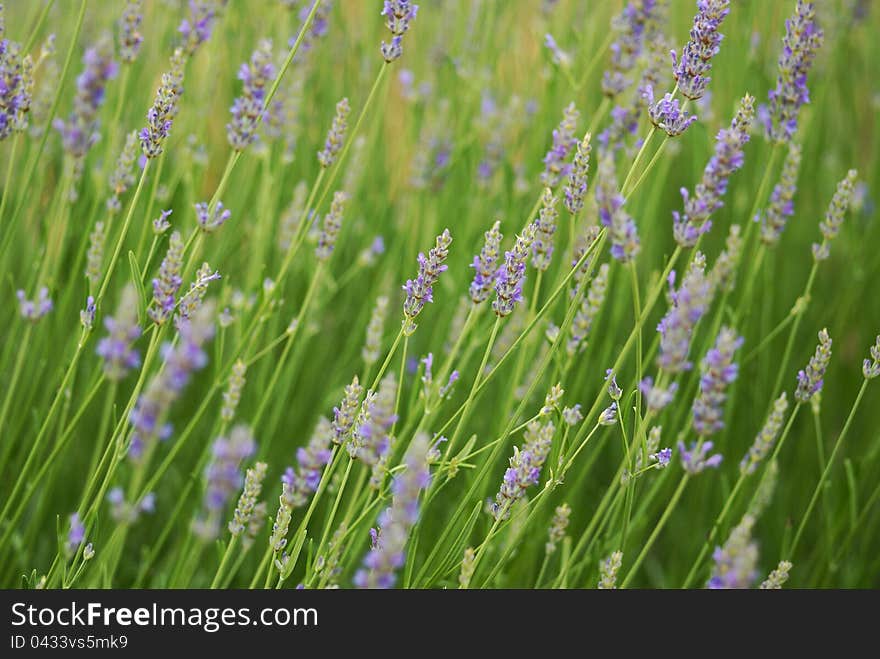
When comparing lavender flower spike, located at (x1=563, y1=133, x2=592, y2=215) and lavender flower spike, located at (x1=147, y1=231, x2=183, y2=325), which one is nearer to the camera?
lavender flower spike, located at (x1=147, y1=231, x2=183, y2=325)

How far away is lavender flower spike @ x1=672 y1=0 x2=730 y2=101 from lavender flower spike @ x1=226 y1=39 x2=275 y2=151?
0.70 meters

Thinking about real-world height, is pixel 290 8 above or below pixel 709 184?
above

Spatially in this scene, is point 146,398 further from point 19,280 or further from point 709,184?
point 19,280

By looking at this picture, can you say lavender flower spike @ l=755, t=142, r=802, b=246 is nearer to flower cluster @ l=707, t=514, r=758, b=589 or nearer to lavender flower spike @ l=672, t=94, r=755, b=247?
lavender flower spike @ l=672, t=94, r=755, b=247

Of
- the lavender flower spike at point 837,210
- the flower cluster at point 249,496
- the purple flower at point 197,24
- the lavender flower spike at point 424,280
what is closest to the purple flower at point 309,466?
the flower cluster at point 249,496

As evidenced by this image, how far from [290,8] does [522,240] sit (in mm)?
1187

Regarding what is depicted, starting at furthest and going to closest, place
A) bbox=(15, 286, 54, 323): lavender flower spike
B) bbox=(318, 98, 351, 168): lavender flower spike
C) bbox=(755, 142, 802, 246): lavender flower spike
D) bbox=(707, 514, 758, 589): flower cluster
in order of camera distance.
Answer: bbox=(755, 142, 802, 246): lavender flower spike, bbox=(15, 286, 54, 323): lavender flower spike, bbox=(318, 98, 351, 168): lavender flower spike, bbox=(707, 514, 758, 589): flower cluster

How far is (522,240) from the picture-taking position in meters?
1.43

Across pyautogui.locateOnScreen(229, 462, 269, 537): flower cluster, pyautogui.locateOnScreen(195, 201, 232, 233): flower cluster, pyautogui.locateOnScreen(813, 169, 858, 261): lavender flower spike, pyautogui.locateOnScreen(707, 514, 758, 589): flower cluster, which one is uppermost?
pyautogui.locateOnScreen(195, 201, 232, 233): flower cluster

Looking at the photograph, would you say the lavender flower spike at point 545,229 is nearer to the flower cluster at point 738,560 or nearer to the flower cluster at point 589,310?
the flower cluster at point 589,310

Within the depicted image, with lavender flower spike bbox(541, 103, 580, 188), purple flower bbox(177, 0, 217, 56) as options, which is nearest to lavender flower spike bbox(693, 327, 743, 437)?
lavender flower spike bbox(541, 103, 580, 188)

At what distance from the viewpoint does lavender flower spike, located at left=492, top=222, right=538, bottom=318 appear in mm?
1451
